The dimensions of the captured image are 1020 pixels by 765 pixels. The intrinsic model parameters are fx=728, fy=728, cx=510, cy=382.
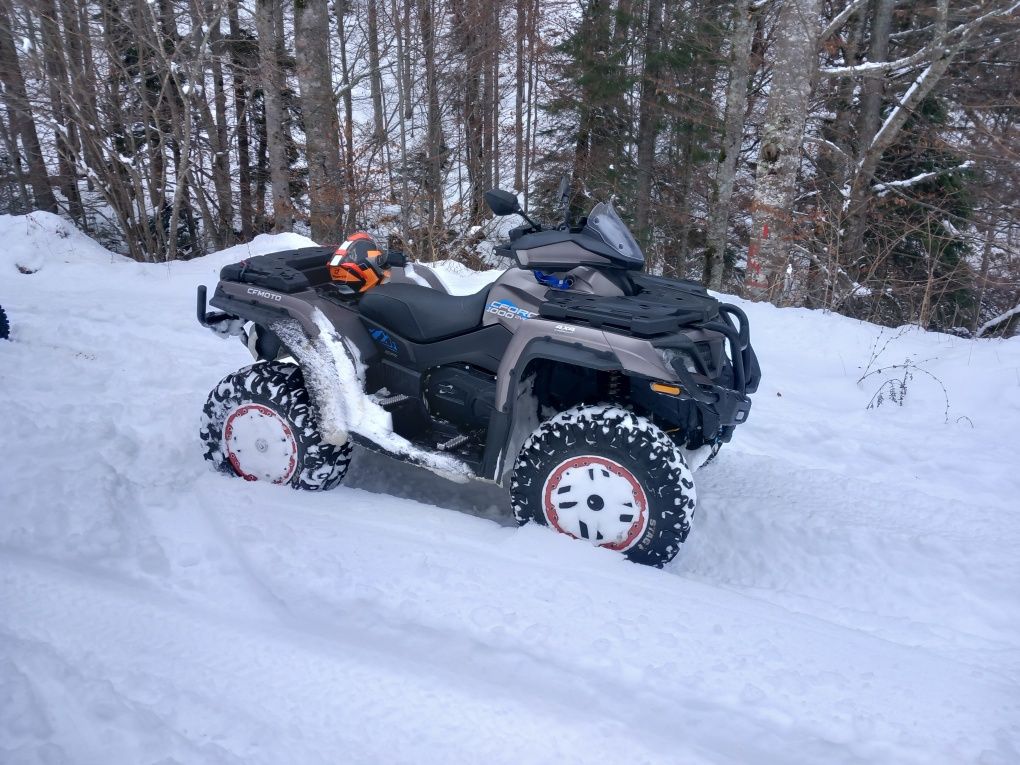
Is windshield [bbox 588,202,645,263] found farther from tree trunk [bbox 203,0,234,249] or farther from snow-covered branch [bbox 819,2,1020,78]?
tree trunk [bbox 203,0,234,249]

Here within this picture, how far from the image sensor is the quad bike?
283cm

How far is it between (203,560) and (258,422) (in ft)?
2.85

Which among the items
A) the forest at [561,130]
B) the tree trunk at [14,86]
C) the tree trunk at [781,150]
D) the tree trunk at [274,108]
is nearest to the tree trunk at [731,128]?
the forest at [561,130]

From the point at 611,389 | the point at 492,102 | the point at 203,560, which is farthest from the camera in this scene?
the point at 492,102

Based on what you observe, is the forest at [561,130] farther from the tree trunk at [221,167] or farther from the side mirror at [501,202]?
the side mirror at [501,202]

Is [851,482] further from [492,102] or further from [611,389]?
[492,102]

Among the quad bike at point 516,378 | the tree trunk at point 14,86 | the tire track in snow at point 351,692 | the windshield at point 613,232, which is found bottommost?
the tire track in snow at point 351,692

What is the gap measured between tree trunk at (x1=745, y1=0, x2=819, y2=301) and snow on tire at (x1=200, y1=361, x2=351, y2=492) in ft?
19.2

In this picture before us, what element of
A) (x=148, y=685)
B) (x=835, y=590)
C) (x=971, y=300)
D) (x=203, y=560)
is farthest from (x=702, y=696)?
(x=971, y=300)

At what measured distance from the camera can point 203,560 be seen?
261 centimetres

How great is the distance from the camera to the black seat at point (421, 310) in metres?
3.27

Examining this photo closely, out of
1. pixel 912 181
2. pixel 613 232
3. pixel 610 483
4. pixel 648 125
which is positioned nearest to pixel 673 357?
pixel 610 483

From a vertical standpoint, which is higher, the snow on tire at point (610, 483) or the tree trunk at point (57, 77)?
the tree trunk at point (57, 77)

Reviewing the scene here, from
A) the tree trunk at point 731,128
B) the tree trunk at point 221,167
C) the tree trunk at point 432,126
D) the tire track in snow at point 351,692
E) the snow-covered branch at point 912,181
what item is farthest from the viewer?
the tree trunk at point 221,167
